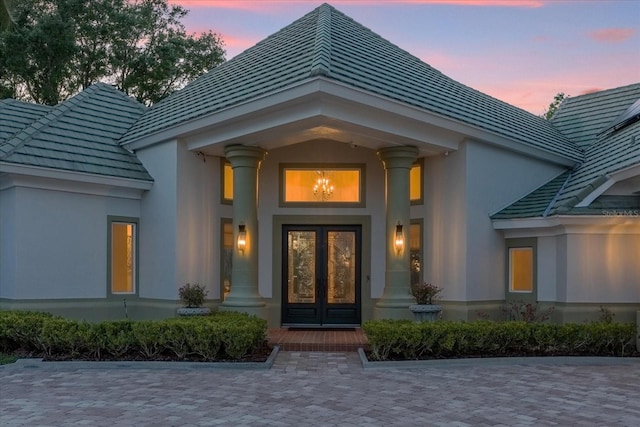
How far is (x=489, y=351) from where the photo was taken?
11.6 m

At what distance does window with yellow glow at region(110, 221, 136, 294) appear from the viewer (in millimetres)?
14477

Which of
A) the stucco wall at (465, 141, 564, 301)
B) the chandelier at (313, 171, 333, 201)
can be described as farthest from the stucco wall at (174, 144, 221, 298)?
the stucco wall at (465, 141, 564, 301)

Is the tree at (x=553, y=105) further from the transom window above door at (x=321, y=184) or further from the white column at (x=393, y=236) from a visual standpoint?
the white column at (x=393, y=236)

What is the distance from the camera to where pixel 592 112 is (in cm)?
1919

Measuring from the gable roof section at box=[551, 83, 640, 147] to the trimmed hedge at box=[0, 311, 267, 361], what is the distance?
39.3 feet

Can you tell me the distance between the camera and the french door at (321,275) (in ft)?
51.4

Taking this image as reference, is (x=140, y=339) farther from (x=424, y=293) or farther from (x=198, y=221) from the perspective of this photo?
(x=424, y=293)

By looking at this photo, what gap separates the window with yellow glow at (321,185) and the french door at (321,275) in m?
0.70

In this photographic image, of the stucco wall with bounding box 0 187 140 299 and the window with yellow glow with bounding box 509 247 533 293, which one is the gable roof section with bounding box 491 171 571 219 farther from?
the stucco wall with bounding box 0 187 140 299

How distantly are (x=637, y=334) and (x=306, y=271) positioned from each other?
7.43 m

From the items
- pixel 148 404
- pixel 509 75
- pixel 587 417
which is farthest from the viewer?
pixel 509 75

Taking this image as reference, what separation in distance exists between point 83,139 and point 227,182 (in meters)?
3.46

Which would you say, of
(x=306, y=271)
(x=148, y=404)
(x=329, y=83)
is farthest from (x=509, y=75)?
(x=148, y=404)

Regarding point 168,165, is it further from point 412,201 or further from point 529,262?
point 529,262
